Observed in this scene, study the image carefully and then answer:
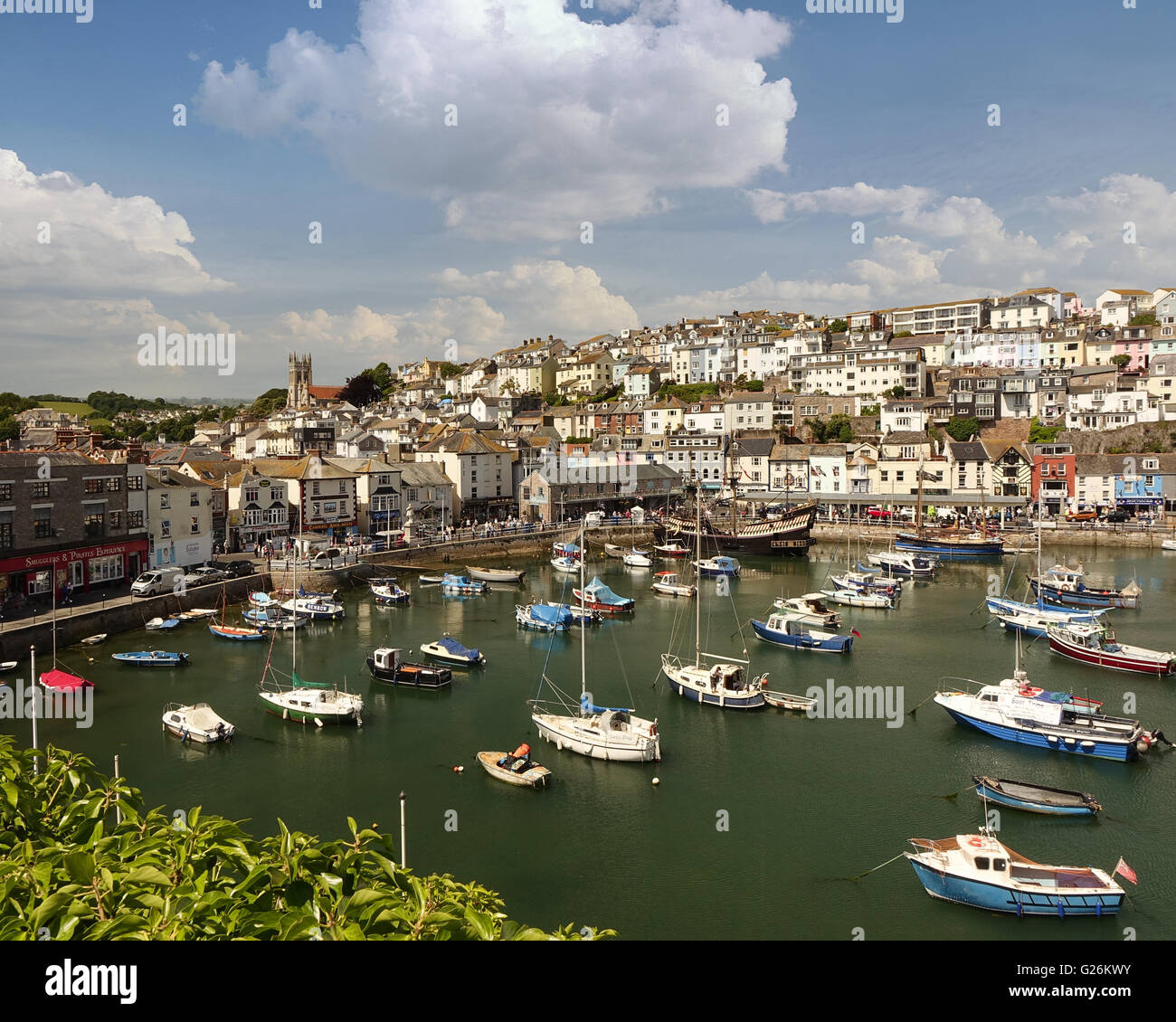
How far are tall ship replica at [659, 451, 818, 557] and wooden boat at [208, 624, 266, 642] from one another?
24.2m

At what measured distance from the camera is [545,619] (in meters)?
27.2

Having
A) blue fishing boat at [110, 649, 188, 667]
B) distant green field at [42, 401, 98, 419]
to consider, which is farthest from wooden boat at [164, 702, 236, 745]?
distant green field at [42, 401, 98, 419]

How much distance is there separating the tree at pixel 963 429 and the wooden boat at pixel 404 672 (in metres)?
52.1

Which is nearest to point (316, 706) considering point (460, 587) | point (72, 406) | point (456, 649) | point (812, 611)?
point (456, 649)

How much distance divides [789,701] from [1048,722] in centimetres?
541

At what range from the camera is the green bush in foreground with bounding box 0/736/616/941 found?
3207 millimetres

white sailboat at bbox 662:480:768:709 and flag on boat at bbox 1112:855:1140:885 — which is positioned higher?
white sailboat at bbox 662:480:768:709

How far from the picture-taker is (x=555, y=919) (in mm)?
10797

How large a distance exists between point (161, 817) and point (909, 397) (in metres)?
72.8

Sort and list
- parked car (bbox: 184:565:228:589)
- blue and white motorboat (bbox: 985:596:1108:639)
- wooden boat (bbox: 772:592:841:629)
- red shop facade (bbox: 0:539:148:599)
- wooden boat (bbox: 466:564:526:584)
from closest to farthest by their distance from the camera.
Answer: red shop facade (bbox: 0:539:148:599), blue and white motorboat (bbox: 985:596:1108:639), wooden boat (bbox: 772:592:841:629), parked car (bbox: 184:565:228:589), wooden boat (bbox: 466:564:526:584)

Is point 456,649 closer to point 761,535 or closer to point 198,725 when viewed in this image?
point 198,725

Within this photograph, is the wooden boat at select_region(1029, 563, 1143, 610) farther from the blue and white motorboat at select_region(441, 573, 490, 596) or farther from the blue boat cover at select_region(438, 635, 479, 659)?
the blue and white motorboat at select_region(441, 573, 490, 596)

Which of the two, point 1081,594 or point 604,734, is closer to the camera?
point 604,734
